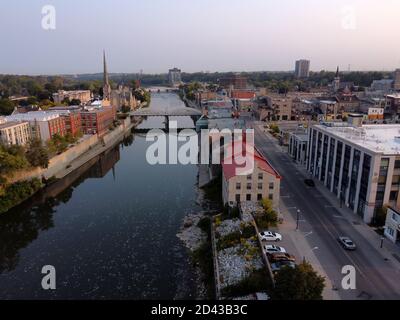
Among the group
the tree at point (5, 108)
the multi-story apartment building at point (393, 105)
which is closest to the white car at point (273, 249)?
the multi-story apartment building at point (393, 105)

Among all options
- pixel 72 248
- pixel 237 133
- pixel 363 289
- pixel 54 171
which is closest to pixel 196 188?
pixel 237 133

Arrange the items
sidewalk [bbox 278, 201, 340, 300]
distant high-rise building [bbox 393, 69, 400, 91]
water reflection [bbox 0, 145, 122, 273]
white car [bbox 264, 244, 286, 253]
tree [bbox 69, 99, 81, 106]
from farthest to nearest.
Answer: distant high-rise building [bbox 393, 69, 400, 91]
tree [bbox 69, 99, 81, 106]
water reflection [bbox 0, 145, 122, 273]
white car [bbox 264, 244, 286, 253]
sidewalk [bbox 278, 201, 340, 300]

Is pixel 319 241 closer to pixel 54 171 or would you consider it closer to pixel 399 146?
pixel 399 146

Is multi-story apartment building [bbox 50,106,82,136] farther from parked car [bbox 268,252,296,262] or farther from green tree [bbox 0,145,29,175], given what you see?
parked car [bbox 268,252,296,262]

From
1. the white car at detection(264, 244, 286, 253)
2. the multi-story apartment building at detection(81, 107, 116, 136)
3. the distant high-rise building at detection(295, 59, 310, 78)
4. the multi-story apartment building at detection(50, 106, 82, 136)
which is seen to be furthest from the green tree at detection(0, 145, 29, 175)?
the distant high-rise building at detection(295, 59, 310, 78)

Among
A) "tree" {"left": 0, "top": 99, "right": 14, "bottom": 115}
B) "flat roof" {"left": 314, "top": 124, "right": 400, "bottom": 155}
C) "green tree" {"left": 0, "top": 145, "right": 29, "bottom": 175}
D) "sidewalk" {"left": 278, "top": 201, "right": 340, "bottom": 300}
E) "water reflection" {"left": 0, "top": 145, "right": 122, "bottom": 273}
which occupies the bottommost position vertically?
"water reflection" {"left": 0, "top": 145, "right": 122, "bottom": 273}

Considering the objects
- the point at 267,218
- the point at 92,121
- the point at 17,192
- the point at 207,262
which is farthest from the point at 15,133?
the point at 267,218
